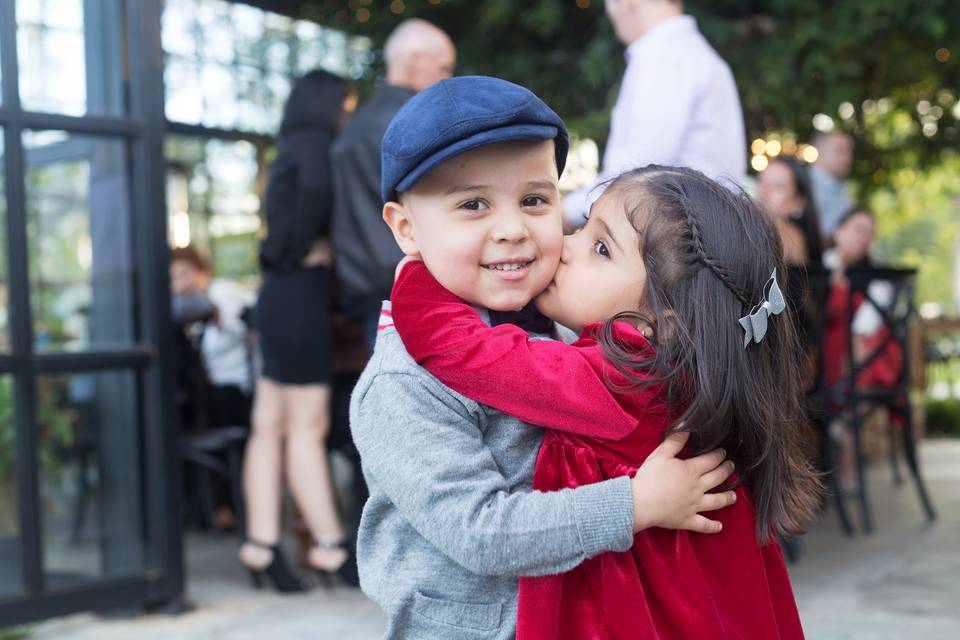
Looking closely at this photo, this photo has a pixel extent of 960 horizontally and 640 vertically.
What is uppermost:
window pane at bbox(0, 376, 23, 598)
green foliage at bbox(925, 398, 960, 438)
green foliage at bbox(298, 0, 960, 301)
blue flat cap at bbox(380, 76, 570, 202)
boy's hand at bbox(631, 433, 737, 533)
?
green foliage at bbox(298, 0, 960, 301)

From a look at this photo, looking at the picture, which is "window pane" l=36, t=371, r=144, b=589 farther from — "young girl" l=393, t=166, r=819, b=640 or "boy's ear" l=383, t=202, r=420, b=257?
"young girl" l=393, t=166, r=819, b=640

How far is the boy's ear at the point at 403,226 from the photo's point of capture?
1415mm

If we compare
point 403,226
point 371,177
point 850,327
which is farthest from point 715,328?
point 850,327

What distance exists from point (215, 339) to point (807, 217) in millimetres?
3015

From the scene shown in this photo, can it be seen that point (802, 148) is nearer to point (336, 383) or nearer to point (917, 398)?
point (917, 398)

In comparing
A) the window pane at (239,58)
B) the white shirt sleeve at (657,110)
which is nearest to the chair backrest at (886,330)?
the white shirt sleeve at (657,110)

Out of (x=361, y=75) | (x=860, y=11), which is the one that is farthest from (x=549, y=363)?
(x=361, y=75)

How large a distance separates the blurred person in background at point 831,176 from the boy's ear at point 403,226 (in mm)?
4782

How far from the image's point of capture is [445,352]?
4.30 feet

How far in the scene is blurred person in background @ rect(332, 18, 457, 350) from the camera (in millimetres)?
3494

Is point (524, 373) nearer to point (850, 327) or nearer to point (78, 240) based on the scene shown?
point (78, 240)

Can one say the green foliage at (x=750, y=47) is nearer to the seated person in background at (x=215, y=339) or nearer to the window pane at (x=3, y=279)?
the seated person in background at (x=215, y=339)

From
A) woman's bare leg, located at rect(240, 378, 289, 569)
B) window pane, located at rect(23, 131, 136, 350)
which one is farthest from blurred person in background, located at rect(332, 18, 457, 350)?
window pane, located at rect(23, 131, 136, 350)

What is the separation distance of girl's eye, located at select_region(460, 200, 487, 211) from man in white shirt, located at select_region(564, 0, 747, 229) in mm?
1846
